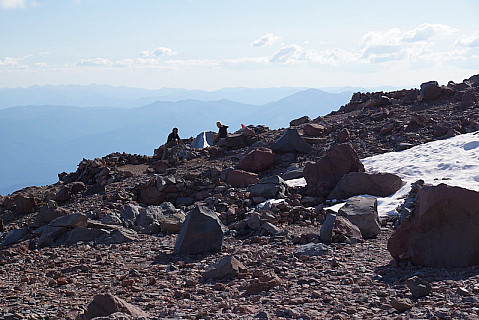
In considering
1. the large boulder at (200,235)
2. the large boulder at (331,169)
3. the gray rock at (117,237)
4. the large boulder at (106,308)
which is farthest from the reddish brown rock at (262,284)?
the large boulder at (331,169)

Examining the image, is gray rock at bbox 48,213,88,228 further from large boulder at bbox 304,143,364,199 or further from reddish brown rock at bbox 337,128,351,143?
reddish brown rock at bbox 337,128,351,143

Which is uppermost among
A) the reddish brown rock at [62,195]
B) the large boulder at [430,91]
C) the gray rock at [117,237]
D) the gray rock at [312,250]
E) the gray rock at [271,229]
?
the large boulder at [430,91]

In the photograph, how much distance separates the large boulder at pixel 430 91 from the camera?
22.3m

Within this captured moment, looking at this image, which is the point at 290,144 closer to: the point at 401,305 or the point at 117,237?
the point at 117,237

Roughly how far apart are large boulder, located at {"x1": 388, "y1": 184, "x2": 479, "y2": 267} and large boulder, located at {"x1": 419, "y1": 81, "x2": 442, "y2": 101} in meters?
16.3

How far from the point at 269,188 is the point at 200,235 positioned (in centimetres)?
442

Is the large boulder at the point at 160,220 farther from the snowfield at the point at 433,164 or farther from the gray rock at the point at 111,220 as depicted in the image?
the snowfield at the point at 433,164

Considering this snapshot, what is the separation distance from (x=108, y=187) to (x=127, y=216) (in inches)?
181

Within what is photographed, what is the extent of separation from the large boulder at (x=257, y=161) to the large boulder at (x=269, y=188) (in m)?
2.51

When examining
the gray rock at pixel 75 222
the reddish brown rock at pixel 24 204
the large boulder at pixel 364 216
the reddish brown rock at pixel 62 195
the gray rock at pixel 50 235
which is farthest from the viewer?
the reddish brown rock at pixel 62 195

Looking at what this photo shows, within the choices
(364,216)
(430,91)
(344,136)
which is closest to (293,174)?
(344,136)

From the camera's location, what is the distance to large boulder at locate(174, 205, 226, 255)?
30.1 ft

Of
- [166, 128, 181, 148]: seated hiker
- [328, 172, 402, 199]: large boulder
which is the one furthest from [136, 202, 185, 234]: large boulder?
[166, 128, 181, 148]: seated hiker

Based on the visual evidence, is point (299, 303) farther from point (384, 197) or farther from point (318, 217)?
point (384, 197)
